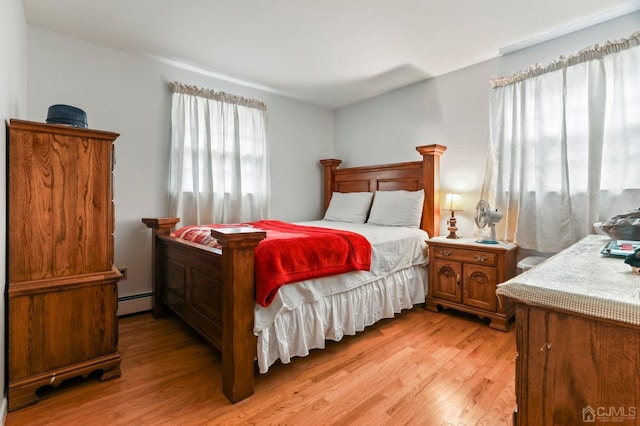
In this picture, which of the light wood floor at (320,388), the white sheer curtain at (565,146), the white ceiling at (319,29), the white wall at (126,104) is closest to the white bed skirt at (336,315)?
the light wood floor at (320,388)

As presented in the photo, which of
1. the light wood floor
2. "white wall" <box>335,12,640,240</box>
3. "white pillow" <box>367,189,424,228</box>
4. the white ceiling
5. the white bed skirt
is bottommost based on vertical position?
the light wood floor

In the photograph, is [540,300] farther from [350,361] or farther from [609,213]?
[609,213]

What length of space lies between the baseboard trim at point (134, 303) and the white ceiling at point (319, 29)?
2347 mm

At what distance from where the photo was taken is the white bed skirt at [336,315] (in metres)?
1.81

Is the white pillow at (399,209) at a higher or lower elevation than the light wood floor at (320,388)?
higher

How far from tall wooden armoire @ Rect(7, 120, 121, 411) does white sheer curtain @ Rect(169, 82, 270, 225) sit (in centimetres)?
129

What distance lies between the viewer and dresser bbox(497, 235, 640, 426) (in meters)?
0.62

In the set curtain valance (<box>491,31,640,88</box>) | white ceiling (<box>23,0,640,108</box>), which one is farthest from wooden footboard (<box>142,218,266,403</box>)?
curtain valance (<box>491,31,640,88</box>)

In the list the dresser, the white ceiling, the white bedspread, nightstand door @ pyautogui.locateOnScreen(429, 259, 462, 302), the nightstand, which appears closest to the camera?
the dresser

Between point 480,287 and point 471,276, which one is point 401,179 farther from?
point 480,287

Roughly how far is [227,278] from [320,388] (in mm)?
830

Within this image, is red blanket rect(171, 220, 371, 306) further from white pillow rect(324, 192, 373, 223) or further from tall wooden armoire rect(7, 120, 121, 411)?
white pillow rect(324, 192, 373, 223)

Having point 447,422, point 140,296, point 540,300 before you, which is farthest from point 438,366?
point 140,296

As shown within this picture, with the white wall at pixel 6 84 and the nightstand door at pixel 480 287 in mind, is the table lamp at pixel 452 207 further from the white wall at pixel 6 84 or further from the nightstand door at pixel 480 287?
the white wall at pixel 6 84
